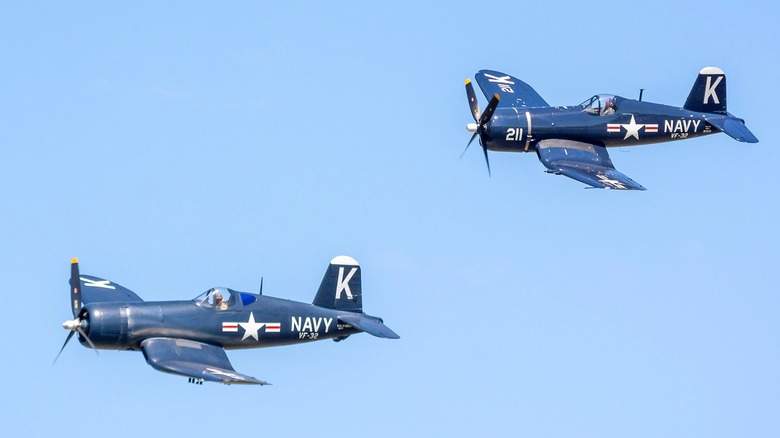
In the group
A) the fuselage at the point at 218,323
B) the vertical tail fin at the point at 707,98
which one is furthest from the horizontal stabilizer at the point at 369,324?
the vertical tail fin at the point at 707,98

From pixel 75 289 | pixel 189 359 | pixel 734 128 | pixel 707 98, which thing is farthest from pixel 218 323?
pixel 707 98

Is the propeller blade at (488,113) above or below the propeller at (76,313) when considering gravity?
above

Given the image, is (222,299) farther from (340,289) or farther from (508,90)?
(508,90)

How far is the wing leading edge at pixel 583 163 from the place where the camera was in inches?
2003

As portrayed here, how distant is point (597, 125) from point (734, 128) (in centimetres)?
370

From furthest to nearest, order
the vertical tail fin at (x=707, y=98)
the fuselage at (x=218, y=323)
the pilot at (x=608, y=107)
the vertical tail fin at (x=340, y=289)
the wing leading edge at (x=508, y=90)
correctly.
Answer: the wing leading edge at (x=508, y=90) < the vertical tail fin at (x=707, y=98) < the pilot at (x=608, y=107) < the vertical tail fin at (x=340, y=289) < the fuselage at (x=218, y=323)

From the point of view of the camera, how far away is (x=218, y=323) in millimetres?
46531

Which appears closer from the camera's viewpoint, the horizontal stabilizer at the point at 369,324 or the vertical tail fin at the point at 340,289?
the horizontal stabilizer at the point at 369,324

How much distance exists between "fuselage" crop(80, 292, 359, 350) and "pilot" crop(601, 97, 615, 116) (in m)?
9.83

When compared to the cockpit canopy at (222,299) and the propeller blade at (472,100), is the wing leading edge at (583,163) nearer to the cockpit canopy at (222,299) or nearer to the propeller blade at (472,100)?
the propeller blade at (472,100)

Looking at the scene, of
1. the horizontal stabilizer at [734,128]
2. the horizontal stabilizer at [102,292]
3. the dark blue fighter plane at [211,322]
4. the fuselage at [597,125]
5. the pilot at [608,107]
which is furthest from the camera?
the pilot at [608,107]

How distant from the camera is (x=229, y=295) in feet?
154

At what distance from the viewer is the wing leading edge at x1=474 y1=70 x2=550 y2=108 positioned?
5603 centimetres

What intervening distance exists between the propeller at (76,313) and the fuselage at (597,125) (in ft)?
39.1
